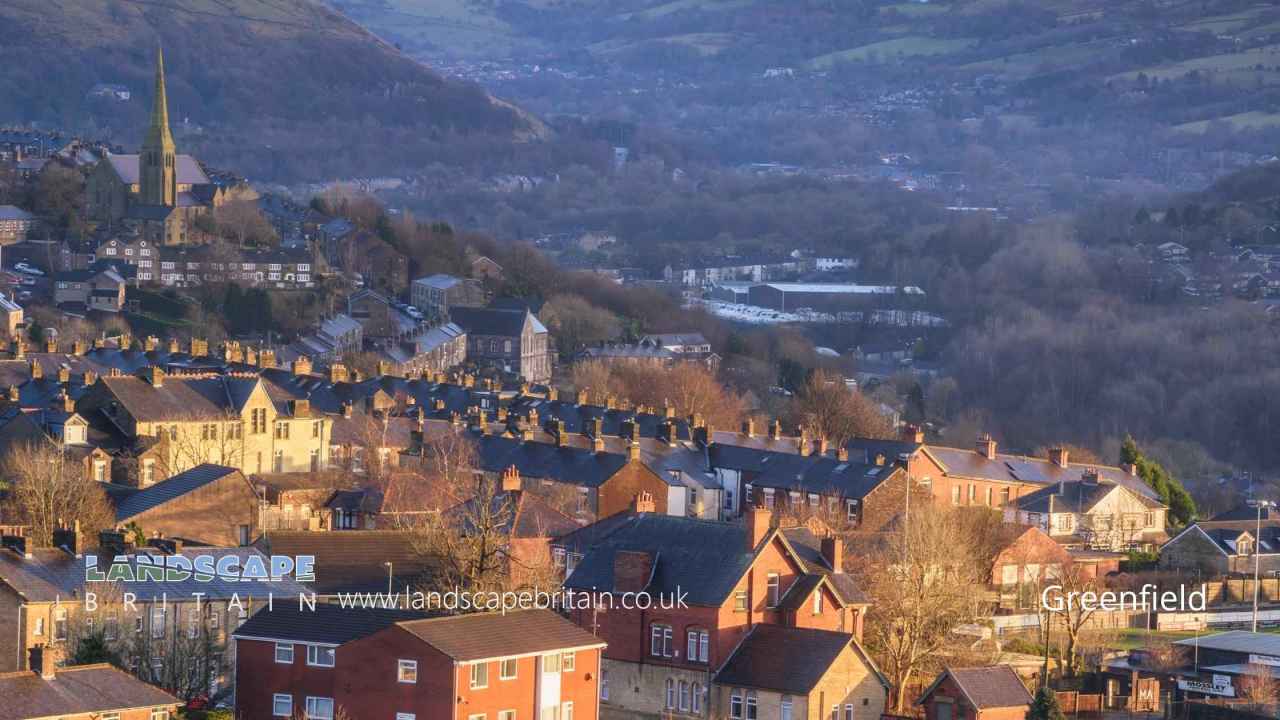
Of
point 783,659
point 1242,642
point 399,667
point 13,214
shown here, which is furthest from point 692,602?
point 13,214

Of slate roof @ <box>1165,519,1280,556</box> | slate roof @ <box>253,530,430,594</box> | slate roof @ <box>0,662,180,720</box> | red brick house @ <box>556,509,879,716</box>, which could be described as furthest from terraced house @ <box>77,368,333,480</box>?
slate roof @ <box>1165,519,1280,556</box>

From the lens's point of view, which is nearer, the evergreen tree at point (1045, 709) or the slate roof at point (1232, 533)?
the evergreen tree at point (1045, 709)

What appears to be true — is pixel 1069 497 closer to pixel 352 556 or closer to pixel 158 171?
pixel 352 556

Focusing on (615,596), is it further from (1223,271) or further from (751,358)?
(1223,271)

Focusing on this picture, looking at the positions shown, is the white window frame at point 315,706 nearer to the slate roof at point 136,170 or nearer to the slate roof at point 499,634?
the slate roof at point 499,634

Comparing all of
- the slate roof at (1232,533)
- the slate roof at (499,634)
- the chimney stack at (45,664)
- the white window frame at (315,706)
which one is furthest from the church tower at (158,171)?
the chimney stack at (45,664)

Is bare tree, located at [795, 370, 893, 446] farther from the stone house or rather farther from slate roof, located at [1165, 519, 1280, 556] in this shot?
the stone house
